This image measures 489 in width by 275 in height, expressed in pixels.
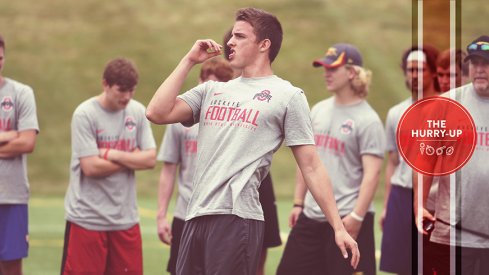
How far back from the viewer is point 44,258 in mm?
11695

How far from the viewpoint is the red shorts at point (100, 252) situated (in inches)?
296

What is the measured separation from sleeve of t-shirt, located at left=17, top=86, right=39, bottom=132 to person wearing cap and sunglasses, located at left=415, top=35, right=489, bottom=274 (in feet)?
11.1

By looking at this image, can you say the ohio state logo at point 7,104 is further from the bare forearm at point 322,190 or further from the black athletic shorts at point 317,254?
the bare forearm at point 322,190

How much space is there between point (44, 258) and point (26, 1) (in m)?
19.4

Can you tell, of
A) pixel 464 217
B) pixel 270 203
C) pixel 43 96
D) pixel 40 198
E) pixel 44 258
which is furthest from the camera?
pixel 43 96

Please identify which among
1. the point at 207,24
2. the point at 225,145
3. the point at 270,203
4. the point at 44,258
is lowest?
the point at 44,258

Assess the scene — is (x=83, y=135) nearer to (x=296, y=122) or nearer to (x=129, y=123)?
(x=129, y=123)

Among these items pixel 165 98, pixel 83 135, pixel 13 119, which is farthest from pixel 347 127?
pixel 165 98

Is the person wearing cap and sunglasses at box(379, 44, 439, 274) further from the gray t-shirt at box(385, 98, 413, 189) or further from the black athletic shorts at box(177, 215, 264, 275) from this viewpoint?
the black athletic shorts at box(177, 215, 264, 275)

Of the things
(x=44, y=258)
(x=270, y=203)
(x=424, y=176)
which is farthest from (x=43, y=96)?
(x=424, y=176)

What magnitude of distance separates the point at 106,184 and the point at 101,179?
55mm

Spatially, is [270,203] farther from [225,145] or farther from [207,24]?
[207,24]

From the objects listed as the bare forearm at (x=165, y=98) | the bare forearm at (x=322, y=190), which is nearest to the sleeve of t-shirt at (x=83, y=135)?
the bare forearm at (x=165, y=98)

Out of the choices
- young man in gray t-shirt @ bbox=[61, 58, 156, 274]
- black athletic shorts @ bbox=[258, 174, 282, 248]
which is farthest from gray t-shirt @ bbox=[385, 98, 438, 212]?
young man in gray t-shirt @ bbox=[61, 58, 156, 274]
